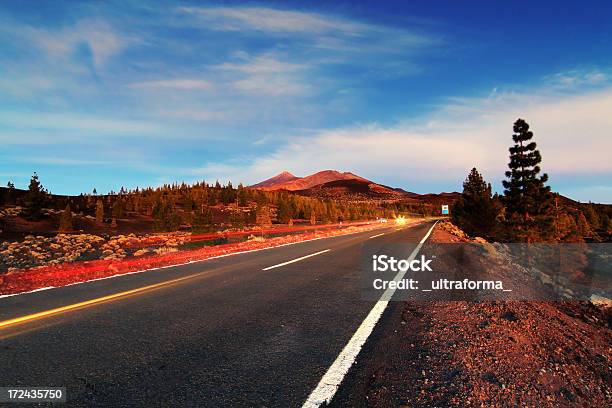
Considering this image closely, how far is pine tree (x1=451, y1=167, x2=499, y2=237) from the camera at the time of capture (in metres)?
60.8

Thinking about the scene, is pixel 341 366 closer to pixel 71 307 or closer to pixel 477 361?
pixel 477 361

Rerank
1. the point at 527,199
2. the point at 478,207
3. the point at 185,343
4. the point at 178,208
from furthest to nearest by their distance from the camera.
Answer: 1. the point at 178,208
2. the point at 478,207
3. the point at 527,199
4. the point at 185,343

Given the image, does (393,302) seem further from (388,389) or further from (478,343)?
(388,389)

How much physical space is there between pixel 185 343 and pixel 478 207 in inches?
2608

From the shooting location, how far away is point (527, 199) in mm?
43625

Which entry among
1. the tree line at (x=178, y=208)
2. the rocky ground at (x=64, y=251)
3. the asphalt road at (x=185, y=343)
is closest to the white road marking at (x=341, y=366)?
the asphalt road at (x=185, y=343)

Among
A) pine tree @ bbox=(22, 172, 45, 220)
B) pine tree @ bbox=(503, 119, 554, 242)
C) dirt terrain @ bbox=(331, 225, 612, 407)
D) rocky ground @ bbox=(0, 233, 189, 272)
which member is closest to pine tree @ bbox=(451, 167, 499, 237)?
pine tree @ bbox=(503, 119, 554, 242)

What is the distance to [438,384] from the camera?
3131 millimetres

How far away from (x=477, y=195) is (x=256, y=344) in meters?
65.6

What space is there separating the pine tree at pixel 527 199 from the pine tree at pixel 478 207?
50.4ft

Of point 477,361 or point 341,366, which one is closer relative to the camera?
point 341,366

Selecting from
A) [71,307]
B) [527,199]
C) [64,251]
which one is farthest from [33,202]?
[527,199]

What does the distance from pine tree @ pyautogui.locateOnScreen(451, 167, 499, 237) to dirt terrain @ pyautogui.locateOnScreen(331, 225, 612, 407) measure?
60577mm

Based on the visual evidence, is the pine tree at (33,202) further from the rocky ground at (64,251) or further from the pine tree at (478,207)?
the pine tree at (478,207)
